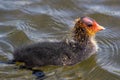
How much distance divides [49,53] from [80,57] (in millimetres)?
498

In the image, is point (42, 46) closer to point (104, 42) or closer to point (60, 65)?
point (60, 65)

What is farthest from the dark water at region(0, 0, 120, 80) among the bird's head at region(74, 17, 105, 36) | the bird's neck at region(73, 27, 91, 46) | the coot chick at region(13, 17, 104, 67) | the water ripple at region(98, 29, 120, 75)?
the bird's head at region(74, 17, 105, 36)

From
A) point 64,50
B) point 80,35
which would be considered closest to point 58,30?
point 80,35

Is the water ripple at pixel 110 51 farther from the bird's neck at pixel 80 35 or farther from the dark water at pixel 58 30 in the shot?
the bird's neck at pixel 80 35

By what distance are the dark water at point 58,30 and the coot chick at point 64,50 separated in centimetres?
14

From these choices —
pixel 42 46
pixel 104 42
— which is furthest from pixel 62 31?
pixel 42 46

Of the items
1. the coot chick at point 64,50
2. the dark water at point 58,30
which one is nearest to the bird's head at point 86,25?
the coot chick at point 64,50

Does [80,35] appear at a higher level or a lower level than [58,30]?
lower

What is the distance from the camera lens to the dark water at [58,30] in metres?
6.62

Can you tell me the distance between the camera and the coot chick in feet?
21.1

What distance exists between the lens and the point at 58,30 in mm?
7574

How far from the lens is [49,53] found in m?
6.42

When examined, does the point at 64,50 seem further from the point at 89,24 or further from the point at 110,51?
the point at 110,51

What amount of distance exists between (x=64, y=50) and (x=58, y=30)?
1108mm
